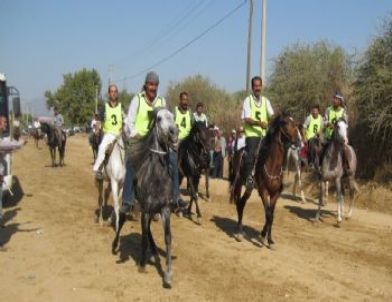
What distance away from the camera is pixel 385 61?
16.3 m

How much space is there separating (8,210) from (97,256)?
17.3 feet

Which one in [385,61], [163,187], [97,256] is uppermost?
[385,61]

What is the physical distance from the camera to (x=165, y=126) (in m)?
7.65

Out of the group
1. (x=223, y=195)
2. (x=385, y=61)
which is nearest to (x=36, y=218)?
(x=223, y=195)

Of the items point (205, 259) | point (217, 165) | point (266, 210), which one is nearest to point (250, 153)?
point (266, 210)

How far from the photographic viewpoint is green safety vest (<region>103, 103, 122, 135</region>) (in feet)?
36.3

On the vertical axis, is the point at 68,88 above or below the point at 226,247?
above

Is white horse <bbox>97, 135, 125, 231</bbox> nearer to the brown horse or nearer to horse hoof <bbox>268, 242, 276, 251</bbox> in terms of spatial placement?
the brown horse

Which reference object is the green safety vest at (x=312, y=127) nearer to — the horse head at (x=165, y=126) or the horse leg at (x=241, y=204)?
the horse leg at (x=241, y=204)

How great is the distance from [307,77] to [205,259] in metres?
16.6

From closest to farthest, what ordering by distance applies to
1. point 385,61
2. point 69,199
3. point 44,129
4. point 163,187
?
point 163,187 → point 69,199 → point 385,61 → point 44,129

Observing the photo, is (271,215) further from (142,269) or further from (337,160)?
(337,160)

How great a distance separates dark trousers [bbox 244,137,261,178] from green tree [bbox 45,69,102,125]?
7984 cm

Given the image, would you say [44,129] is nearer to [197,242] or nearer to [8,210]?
[8,210]
